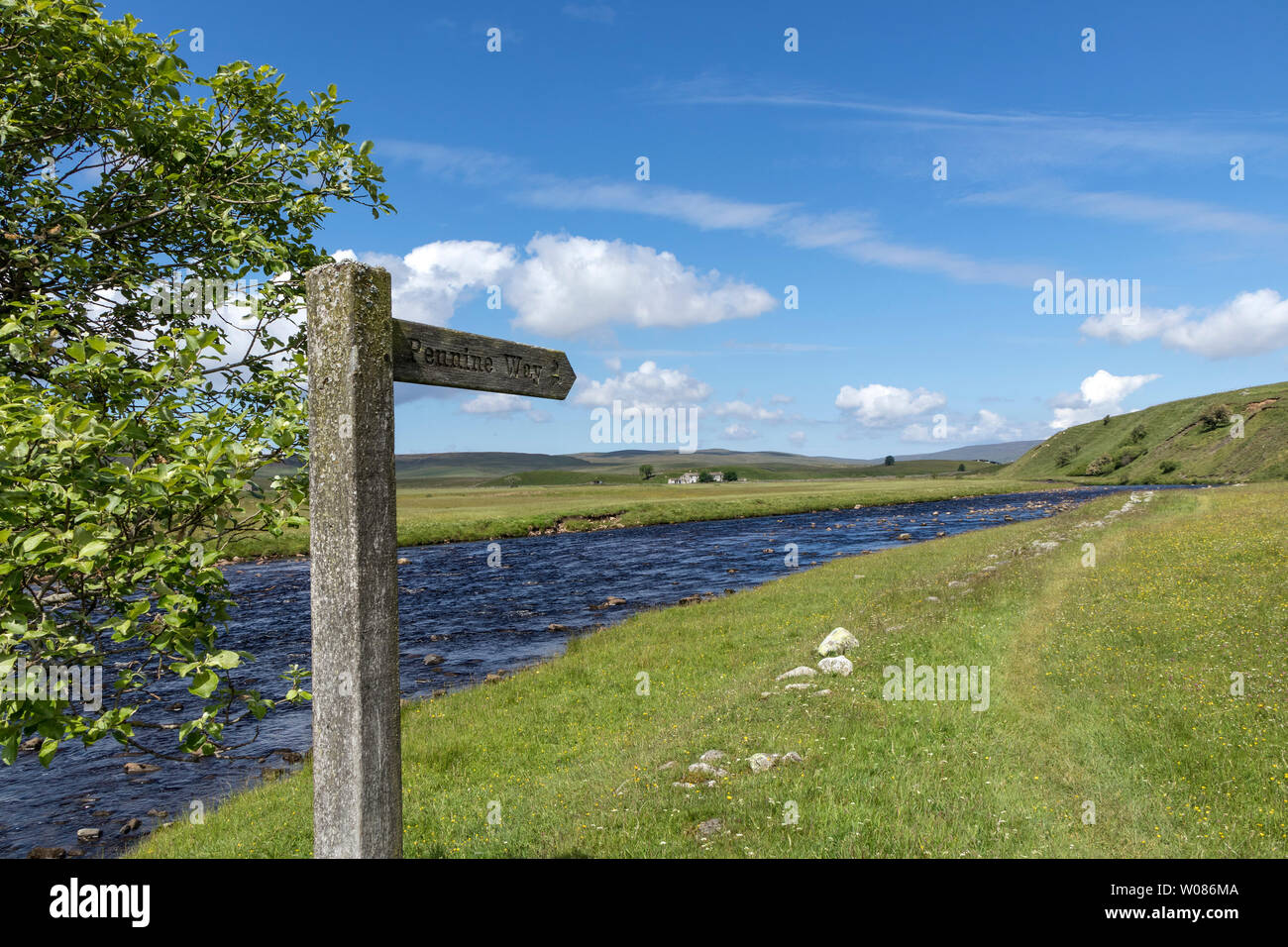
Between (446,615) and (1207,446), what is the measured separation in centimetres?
17693

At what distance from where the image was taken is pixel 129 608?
5414mm

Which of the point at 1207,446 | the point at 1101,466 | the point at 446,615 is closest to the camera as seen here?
the point at 446,615

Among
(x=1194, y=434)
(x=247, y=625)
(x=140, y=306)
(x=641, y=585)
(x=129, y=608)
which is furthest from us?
(x=1194, y=434)

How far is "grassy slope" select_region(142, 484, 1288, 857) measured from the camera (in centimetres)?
884

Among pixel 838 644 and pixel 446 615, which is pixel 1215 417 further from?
pixel 446 615

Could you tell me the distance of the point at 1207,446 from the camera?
150 metres

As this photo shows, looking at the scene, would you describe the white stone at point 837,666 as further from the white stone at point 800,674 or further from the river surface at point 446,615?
the river surface at point 446,615

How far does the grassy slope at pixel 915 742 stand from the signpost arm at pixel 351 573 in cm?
419

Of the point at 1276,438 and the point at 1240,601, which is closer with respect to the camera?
the point at 1240,601

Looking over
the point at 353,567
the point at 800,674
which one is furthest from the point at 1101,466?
the point at 353,567
